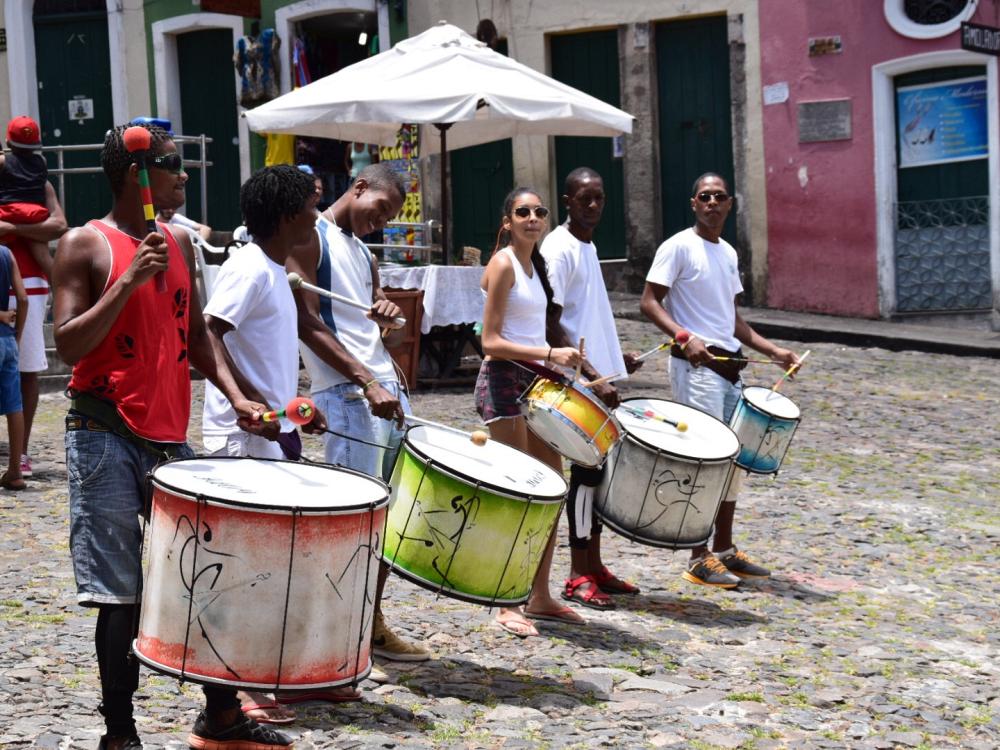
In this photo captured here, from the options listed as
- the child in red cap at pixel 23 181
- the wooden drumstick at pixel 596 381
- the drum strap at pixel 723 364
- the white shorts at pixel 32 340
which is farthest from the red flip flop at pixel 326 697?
the child in red cap at pixel 23 181

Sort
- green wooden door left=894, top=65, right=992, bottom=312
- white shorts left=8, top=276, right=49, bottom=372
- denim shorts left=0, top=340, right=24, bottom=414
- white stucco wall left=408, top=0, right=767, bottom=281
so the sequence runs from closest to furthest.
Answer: denim shorts left=0, top=340, right=24, bottom=414
white shorts left=8, top=276, right=49, bottom=372
green wooden door left=894, top=65, right=992, bottom=312
white stucco wall left=408, top=0, right=767, bottom=281

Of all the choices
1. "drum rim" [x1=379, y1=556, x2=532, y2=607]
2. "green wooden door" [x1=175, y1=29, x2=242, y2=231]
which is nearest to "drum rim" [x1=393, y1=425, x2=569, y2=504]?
"drum rim" [x1=379, y1=556, x2=532, y2=607]

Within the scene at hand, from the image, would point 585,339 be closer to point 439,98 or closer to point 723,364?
point 723,364

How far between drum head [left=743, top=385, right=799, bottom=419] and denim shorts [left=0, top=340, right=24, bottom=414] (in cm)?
389

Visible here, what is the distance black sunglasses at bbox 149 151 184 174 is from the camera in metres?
4.24

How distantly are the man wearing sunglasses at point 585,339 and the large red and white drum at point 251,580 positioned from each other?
241 cm

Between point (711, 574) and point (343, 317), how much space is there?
7.67ft

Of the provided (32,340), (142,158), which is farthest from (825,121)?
(142,158)

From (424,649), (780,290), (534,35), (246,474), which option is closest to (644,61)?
(534,35)

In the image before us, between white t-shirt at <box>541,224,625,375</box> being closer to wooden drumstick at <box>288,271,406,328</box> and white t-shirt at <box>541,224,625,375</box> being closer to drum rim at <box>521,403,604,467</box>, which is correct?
drum rim at <box>521,403,604,467</box>

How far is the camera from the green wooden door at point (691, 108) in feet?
58.3

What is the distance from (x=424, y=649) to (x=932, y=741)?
5.76ft

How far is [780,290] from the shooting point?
57.3 feet

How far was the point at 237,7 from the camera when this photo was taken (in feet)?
63.8
